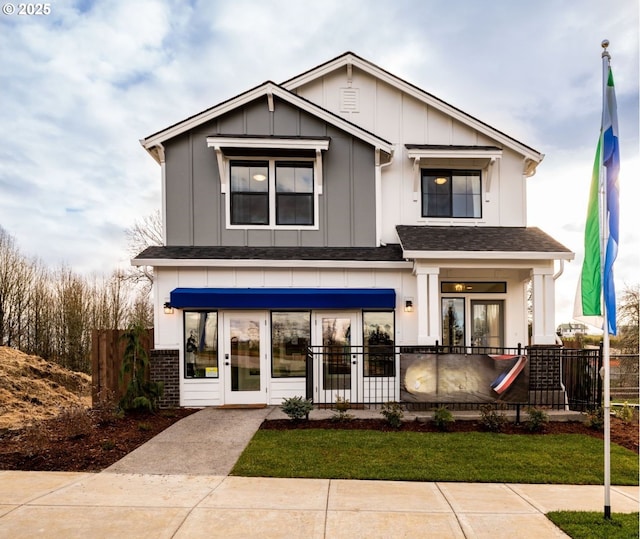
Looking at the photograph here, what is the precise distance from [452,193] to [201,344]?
7781 millimetres

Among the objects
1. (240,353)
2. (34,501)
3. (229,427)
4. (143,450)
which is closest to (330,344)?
(240,353)

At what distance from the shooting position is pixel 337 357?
963cm

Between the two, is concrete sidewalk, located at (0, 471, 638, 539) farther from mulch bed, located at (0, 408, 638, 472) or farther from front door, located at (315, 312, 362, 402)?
front door, located at (315, 312, 362, 402)

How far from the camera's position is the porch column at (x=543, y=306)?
9.42 m

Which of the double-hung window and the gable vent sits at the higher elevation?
the gable vent

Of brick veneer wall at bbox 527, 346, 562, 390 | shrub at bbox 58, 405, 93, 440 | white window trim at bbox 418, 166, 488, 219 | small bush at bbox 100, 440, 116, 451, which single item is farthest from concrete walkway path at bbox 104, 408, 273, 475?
white window trim at bbox 418, 166, 488, 219

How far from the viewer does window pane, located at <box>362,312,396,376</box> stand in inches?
378

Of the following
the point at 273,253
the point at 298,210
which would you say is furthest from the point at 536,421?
the point at 298,210

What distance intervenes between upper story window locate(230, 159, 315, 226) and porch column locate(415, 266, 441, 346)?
10.3 feet

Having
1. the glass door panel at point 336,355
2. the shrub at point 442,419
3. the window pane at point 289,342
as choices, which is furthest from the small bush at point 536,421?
the window pane at point 289,342

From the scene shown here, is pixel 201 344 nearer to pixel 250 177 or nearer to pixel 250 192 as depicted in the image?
pixel 250 192

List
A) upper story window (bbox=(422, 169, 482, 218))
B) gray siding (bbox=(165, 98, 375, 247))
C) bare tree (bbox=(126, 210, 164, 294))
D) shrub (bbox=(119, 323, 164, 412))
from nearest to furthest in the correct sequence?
shrub (bbox=(119, 323, 164, 412)) < gray siding (bbox=(165, 98, 375, 247)) < upper story window (bbox=(422, 169, 482, 218)) < bare tree (bbox=(126, 210, 164, 294))

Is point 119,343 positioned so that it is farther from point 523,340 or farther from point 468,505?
point 523,340

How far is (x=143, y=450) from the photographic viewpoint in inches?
252
